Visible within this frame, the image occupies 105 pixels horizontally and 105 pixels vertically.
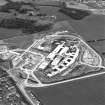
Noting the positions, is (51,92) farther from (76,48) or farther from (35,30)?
(35,30)

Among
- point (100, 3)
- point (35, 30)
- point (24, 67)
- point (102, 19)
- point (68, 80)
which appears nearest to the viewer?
point (68, 80)

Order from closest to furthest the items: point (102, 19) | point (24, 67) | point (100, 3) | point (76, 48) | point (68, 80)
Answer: point (68, 80), point (24, 67), point (76, 48), point (102, 19), point (100, 3)

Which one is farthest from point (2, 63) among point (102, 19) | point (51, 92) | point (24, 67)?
point (102, 19)

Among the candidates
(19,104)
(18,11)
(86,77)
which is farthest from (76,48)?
(18,11)

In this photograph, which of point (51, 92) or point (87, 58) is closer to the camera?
point (51, 92)

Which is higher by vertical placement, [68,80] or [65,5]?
[65,5]

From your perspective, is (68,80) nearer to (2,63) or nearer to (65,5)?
(2,63)
